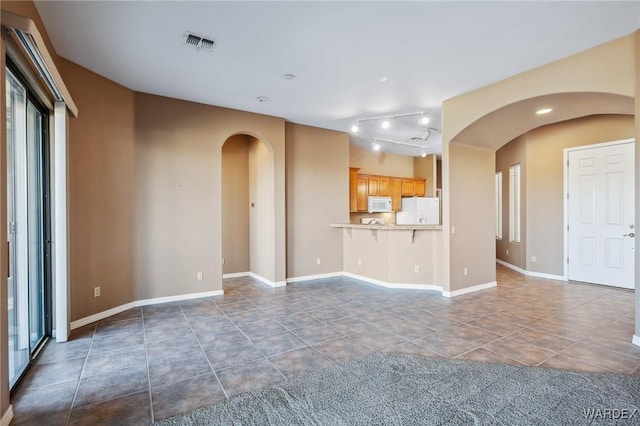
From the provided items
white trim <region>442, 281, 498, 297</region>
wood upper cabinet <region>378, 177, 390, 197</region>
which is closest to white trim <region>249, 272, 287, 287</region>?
white trim <region>442, 281, 498, 297</region>

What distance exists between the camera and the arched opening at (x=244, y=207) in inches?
232

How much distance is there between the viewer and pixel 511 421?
187 cm

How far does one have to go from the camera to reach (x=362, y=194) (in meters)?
7.50

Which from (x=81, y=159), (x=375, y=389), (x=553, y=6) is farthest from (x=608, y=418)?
(x=81, y=159)

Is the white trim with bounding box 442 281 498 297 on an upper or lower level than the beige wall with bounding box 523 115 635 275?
lower

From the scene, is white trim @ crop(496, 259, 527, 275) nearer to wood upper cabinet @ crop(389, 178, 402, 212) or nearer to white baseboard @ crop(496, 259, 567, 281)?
white baseboard @ crop(496, 259, 567, 281)

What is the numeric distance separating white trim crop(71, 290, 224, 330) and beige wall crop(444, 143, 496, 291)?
3.84m

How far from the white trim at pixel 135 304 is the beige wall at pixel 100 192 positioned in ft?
Answer: 0.19

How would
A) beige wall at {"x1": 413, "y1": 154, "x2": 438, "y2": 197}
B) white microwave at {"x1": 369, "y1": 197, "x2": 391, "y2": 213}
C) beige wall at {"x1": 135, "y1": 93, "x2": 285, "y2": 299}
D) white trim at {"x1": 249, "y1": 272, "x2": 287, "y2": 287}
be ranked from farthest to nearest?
beige wall at {"x1": 413, "y1": 154, "x2": 438, "y2": 197}, white microwave at {"x1": 369, "y1": 197, "x2": 391, "y2": 213}, white trim at {"x1": 249, "y1": 272, "x2": 287, "y2": 287}, beige wall at {"x1": 135, "y1": 93, "x2": 285, "y2": 299}

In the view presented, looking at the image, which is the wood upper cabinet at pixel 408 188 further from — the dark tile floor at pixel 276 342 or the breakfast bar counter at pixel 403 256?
the dark tile floor at pixel 276 342

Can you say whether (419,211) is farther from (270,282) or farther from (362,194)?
(270,282)

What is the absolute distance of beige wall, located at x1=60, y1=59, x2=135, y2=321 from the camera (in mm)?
3508

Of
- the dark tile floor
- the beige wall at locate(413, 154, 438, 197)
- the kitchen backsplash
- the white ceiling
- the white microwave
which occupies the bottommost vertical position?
the dark tile floor

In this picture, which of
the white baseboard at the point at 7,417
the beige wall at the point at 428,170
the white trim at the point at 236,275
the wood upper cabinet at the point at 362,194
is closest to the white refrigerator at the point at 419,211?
the beige wall at the point at 428,170
